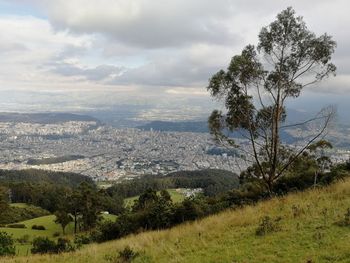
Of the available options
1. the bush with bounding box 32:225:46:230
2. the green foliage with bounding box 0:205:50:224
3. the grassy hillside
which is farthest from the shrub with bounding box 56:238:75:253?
the green foliage with bounding box 0:205:50:224

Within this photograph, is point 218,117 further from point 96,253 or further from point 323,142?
point 96,253

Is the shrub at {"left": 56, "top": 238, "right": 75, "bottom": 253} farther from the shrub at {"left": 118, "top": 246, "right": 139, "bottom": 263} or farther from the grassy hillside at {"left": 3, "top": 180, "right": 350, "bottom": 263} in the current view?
the shrub at {"left": 118, "top": 246, "right": 139, "bottom": 263}

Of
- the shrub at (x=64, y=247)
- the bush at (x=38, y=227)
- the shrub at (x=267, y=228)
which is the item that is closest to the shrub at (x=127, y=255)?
the shrub at (x=267, y=228)

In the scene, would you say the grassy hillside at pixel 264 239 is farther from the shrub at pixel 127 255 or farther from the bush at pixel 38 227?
the bush at pixel 38 227

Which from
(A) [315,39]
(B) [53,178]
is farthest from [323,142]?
(B) [53,178]

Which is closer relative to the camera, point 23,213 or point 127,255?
point 127,255

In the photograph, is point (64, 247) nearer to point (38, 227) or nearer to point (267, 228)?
point (267, 228)

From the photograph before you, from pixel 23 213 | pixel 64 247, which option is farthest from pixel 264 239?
pixel 23 213

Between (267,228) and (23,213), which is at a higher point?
(267,228)
